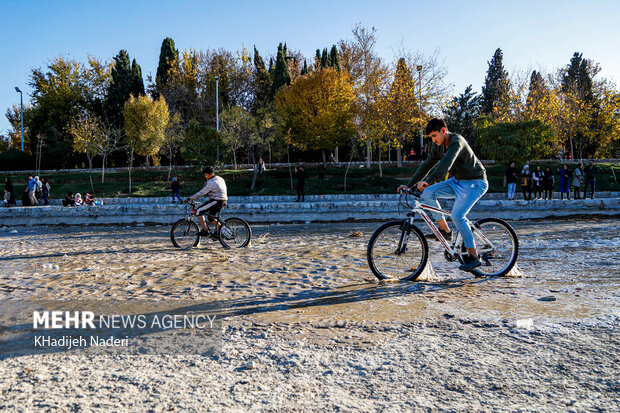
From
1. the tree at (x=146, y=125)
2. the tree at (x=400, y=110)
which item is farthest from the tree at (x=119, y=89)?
the tree at (x=400, y=110)

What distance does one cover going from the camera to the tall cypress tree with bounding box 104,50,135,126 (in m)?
50.3

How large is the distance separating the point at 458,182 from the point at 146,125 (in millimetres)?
35887

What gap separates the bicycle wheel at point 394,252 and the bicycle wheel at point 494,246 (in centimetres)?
68

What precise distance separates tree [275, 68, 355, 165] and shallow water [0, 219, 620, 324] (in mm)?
28355

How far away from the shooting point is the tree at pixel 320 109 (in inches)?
1436

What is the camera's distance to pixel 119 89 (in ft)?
165

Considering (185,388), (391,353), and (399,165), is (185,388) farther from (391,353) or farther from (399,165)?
(399,165)

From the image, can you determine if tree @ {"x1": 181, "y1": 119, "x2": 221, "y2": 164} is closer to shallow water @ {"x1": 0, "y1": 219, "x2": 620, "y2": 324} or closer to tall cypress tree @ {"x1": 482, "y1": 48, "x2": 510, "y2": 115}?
shallow water @ {"x1": 0, "y1": 219, "x2": 620, "y2": 324}

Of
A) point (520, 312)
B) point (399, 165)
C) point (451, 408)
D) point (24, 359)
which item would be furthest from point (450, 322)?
point (399, 165)

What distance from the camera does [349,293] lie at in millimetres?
4766

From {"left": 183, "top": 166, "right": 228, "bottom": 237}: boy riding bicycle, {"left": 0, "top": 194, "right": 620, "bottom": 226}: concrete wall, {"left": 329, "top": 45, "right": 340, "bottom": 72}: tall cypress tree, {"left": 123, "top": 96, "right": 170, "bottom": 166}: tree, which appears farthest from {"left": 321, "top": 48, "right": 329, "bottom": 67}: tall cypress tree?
{"left": 183, "top": 166, "right": 228, "bottom": 237}: boy riding bicycle

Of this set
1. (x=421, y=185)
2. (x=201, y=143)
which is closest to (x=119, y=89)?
(x=201, y=143)

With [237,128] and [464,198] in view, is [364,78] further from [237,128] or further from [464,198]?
[464,198]

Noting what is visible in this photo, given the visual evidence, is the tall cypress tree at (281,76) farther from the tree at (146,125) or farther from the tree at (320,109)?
the tree at (146,125)
